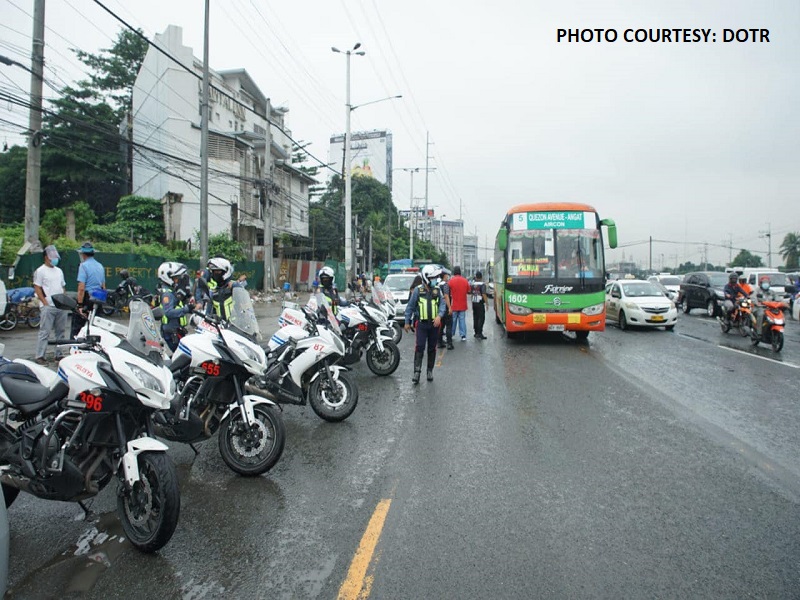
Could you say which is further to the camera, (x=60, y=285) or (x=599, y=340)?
(x=599, y=340)

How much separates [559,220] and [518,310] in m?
2.37

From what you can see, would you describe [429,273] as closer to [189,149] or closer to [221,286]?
[221,286]

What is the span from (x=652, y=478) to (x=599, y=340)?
10.6 metres

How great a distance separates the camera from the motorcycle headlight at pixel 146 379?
3.74 meters

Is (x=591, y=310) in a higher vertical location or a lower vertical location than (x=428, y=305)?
lower

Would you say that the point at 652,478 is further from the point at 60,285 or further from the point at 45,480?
the point at 60,285

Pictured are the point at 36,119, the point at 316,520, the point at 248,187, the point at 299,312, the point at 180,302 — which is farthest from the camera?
the point at 248,187

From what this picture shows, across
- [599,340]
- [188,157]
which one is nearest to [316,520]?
[599,340]

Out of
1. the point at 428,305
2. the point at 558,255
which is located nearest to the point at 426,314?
the point at 428,305

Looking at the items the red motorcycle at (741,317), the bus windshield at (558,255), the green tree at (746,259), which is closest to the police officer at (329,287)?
the bus windshield at (558,255)

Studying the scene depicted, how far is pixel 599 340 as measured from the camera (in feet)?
48.9

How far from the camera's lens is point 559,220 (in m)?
13.8

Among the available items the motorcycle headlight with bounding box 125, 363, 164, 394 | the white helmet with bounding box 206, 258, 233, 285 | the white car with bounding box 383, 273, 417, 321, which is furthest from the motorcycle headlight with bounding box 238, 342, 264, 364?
the white car with bounding box 383, 273, 417, 321

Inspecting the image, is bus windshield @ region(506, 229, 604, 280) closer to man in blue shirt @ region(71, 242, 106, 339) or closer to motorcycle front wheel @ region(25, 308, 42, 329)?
man in blue shirt @ region(71, 242, 106, 339)
